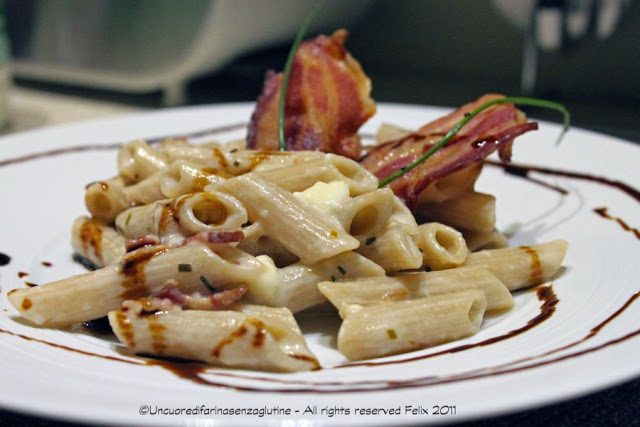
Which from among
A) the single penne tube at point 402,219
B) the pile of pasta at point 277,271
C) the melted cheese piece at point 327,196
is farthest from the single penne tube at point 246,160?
the single penne tube at point 402,219

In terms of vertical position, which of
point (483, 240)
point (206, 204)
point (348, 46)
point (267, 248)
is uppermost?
point (206, 204)

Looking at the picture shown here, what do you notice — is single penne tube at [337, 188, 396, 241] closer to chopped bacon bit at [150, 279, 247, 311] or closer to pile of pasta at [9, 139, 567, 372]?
pile of pasta at [9, 139, 567, 372]

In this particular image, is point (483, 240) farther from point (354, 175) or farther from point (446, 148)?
point (354, 175)

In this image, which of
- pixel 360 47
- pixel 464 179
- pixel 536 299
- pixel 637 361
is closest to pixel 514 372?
pixel 637 361

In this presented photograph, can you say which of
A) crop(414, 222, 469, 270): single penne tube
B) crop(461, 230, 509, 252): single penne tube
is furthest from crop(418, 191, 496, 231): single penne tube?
crop(414, 222, 469, 270): single penne tube

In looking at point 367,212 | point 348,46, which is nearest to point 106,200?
point 367,212

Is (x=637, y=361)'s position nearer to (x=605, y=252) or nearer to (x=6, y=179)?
(x=605, y=252)

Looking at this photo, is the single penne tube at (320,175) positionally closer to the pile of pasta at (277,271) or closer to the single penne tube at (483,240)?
the pile of pasta at (277,271)
